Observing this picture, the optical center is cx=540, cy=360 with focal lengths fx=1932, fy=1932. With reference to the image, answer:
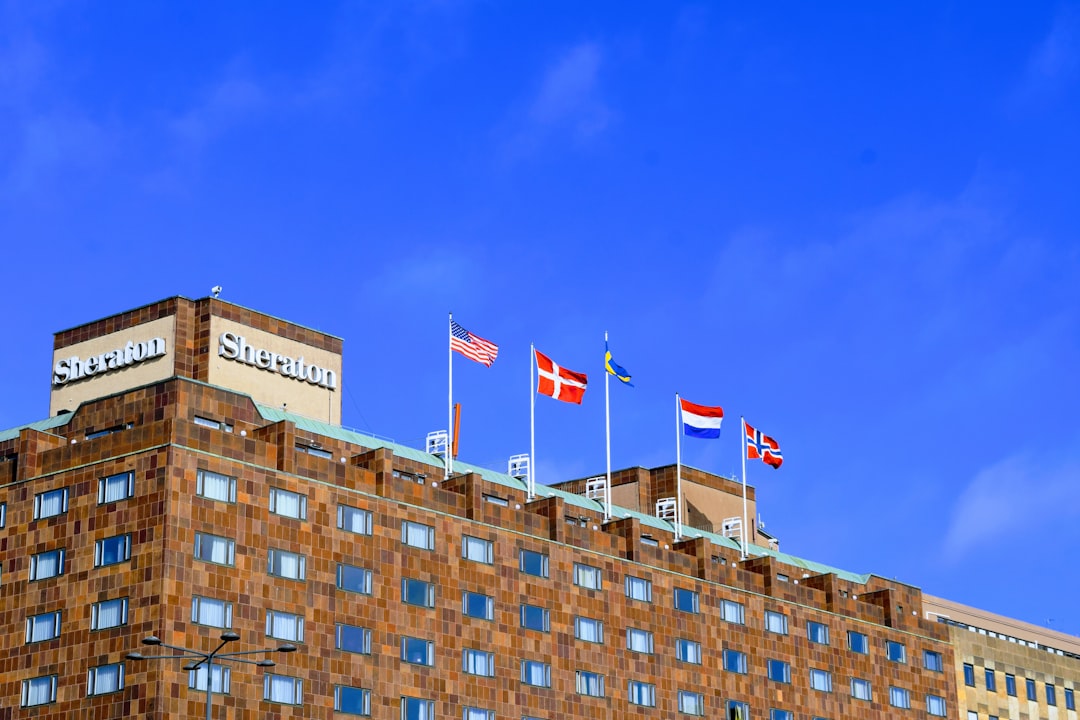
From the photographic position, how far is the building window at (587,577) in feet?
439

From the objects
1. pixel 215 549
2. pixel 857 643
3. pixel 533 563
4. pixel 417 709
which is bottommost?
pixel 417 709

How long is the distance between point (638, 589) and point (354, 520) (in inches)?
1039

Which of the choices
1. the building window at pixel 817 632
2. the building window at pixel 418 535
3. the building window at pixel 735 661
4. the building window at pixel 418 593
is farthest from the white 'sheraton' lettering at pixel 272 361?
the building window at pixel 817 632

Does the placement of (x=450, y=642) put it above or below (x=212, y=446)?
below

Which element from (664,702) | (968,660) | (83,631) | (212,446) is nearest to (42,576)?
(83,631)

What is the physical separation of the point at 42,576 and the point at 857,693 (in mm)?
67278

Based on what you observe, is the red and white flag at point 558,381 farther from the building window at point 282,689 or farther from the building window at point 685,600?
the building window at point 282,689

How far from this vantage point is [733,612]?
144625mm

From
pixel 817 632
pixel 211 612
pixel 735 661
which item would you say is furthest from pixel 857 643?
pixel 211 612

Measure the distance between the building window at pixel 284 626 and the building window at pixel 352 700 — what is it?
4.15 m

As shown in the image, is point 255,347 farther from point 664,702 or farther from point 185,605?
point 664,702

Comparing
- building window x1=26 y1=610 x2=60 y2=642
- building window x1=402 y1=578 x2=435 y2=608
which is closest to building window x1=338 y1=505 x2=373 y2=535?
building window x1=402 y1=578 x2=435 y2=608

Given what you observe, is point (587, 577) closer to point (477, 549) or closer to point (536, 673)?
point (536, 673)

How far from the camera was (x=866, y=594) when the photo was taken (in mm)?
158750
